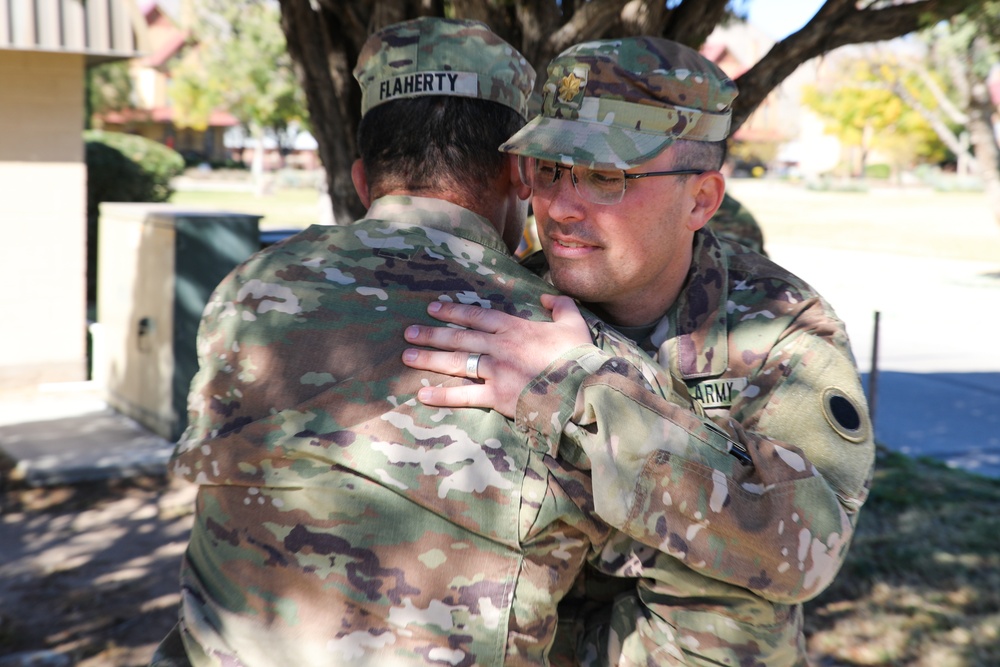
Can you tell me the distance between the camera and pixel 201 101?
4231 cm

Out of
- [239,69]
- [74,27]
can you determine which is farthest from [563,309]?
[239,69]

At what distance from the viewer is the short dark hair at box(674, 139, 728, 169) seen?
2.11m

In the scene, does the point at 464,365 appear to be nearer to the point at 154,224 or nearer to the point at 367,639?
the point at 367,639

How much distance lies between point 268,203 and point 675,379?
3415cm

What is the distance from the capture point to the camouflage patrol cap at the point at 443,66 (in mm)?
2062

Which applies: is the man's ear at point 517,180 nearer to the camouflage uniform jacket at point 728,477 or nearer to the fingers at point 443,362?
the camouflage uniform jacket at point 728,477

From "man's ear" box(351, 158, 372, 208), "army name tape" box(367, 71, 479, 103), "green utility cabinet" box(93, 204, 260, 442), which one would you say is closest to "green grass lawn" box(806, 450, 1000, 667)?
"man's ear" box(351, 158, 372, 208)

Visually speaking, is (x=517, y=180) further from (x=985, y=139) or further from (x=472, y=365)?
(x=985, y=139)

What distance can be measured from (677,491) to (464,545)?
1.19 ft

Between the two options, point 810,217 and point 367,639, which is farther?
point 810,217

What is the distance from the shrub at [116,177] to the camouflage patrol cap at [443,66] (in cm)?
1036

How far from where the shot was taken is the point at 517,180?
2184 mm

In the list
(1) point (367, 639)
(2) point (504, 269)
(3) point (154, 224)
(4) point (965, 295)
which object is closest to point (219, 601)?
(1) point (367, 639)

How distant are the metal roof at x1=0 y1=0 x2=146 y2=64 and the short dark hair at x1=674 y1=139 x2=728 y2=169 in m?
6.97
